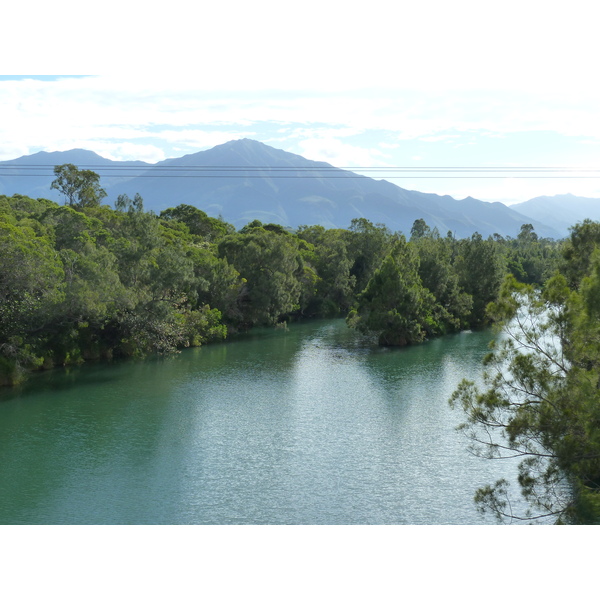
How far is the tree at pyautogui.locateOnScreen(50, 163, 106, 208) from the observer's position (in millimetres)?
60250

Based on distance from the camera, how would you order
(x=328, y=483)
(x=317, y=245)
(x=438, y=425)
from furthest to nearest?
(x=317, y=245) → (x=438, y=425) → (x=328, y=483)

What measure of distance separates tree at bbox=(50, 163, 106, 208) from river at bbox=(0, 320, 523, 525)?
31.4 metres

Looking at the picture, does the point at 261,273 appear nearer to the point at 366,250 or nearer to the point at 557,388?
the point at 366,250

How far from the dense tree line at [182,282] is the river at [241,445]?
6.90 ft

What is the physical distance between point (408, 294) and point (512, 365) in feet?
97.8

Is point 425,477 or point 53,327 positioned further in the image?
point 53,327

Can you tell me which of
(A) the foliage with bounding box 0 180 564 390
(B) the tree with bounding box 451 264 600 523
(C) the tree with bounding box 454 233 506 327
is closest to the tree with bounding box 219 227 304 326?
(A) the foliage with bounding box 0 180 564 390

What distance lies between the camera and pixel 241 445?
21031mm

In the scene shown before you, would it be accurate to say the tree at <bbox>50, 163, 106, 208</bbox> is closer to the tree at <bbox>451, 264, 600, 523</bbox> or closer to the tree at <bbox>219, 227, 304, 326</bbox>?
the tree at <bbox>219, 227, 304, 326</bbox>

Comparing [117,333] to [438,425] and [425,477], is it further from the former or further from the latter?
[425,477]

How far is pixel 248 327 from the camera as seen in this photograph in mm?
48031

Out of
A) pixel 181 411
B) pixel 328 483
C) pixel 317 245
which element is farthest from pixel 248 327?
pixel 328 483

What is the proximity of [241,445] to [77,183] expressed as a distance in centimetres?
4717

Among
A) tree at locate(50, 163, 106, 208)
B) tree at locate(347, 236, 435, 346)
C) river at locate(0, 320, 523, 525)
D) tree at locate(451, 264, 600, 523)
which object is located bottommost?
river at locate(0, 320, 523, 525)
